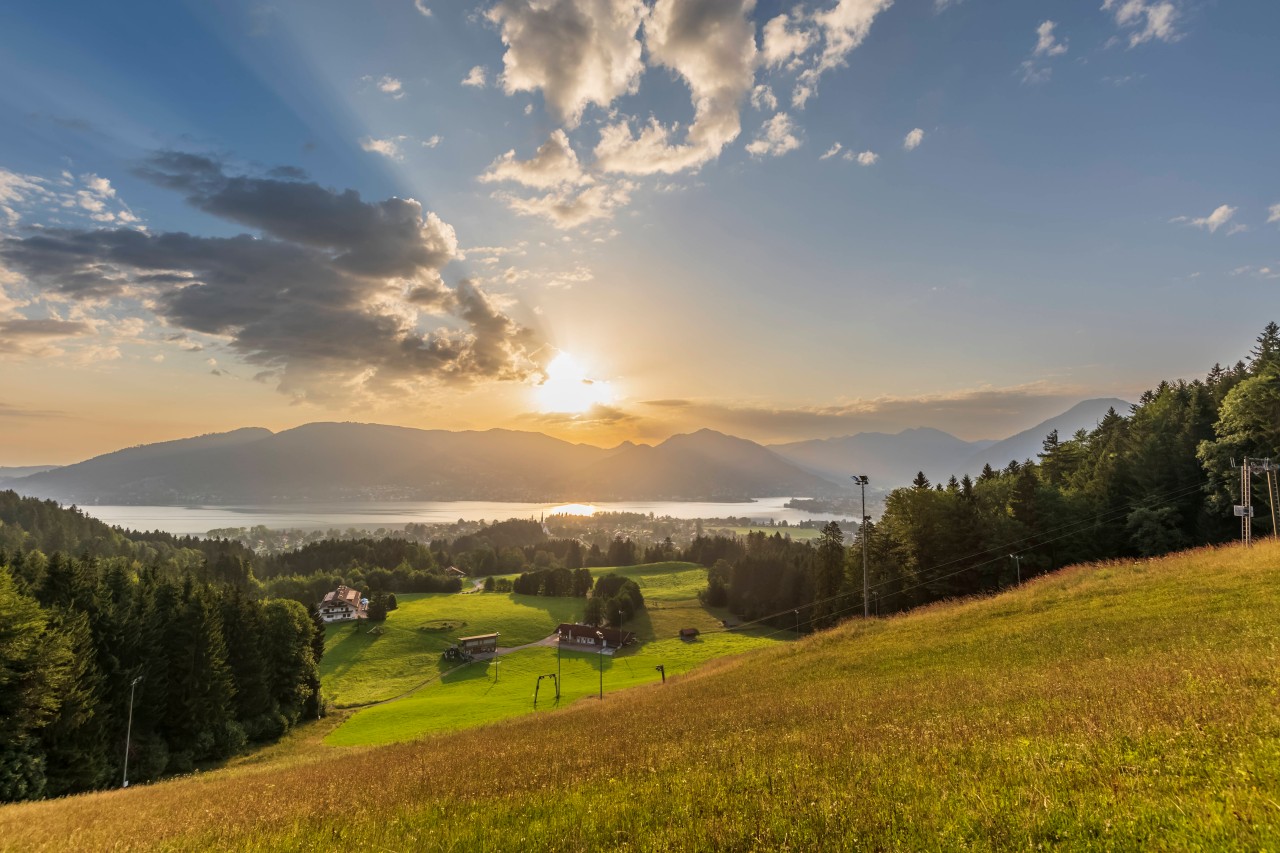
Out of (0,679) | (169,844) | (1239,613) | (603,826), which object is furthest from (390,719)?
(1239,613)

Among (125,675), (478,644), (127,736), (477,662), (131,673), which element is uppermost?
(131,673)

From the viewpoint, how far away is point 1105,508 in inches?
2176

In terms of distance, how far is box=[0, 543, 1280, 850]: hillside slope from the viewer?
19.2ft

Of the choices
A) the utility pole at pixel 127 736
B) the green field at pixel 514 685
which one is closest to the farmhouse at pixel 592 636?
the green field at pixel 514 685

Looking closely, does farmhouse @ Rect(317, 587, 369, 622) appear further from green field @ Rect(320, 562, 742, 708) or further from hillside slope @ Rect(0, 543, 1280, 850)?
hillside slope @ Rect(0, 543, 1280, 850)

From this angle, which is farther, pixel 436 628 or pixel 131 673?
pixel 436 628

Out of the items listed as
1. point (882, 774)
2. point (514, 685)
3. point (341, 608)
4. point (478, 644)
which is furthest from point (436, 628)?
point (882, 774)

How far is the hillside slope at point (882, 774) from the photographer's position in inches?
231

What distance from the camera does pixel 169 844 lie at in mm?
8938

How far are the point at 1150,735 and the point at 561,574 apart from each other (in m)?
138

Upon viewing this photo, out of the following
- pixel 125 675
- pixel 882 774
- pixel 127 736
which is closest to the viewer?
pixel 882 774

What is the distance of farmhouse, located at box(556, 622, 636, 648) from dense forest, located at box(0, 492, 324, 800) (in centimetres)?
4710

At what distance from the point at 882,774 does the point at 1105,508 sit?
6467cm

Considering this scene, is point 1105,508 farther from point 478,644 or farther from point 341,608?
point 341,608
